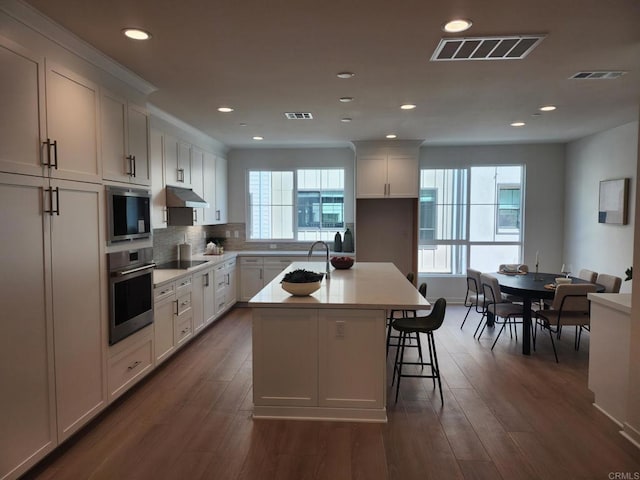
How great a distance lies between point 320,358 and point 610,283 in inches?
140

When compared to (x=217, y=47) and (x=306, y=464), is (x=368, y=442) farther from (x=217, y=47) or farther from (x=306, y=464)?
(x=217, y=47)

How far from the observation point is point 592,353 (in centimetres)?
332

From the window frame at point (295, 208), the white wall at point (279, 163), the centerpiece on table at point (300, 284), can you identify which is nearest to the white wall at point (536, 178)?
the white wall at point (279, 163)

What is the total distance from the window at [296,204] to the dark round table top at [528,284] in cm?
296

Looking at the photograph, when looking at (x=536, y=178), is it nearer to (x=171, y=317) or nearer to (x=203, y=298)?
(x=203, y=298)

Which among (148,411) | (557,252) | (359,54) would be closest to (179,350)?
(148,411)

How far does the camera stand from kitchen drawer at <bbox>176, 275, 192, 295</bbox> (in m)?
4.34

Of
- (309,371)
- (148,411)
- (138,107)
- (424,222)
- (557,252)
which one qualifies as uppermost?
(138,107)

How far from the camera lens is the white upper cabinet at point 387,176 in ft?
20.6

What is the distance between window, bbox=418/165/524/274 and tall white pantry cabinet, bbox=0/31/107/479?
5140 mm

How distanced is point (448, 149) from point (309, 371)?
4977 mm

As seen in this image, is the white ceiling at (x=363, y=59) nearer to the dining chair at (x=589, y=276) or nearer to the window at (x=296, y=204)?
the dining chair at (x=589, y=276)

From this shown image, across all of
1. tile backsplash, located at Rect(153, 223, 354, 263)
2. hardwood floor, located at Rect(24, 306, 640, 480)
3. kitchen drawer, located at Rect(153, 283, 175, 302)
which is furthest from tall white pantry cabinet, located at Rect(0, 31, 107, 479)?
tile backsplash, located at Rect(153, 223, 354, 263)

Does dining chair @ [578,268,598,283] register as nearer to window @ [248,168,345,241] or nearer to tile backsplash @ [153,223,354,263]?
tile backsplash @ [153,223,354,263]
